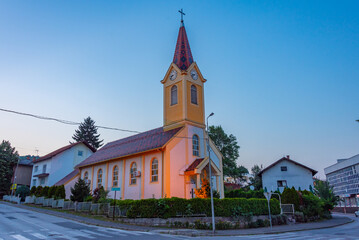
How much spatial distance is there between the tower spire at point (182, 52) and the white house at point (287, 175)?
87.4 ft

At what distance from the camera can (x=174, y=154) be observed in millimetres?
25047

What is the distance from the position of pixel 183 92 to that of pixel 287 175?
2888 centimetres

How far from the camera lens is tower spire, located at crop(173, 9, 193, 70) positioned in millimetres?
30147

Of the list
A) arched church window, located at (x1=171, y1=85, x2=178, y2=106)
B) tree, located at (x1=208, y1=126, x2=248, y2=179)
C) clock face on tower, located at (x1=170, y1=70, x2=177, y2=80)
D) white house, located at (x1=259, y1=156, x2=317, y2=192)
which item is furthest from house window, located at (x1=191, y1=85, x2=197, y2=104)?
white house, located at (x1=259, y1=156, x2=317, y2=192)

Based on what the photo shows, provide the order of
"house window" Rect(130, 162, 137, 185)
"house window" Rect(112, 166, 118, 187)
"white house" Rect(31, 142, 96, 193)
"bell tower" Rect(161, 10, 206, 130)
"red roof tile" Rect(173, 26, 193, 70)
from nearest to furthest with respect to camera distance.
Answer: "house window" Rect(130, 162, 137, 185) → "bell tower" Rect(161, 10, 206, 130) → "house window" Rect(112, 166, 118, 187) → "red roof tile" Rect(173, 26, 193, 70) → "white house" Rect(31, 142, 96, 193)

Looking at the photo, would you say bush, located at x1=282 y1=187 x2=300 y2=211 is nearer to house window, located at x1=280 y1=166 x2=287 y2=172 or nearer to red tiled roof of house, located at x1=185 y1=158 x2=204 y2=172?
red tiled roof of house, located at x1=185 y1=158 x2=204 y2=172

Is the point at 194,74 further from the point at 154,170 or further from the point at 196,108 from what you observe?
the point at 154,170

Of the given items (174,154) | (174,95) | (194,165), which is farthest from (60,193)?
(174,95)

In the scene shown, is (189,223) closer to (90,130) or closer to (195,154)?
(195,154)

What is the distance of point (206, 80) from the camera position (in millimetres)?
30531

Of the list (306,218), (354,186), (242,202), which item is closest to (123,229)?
(242,202)

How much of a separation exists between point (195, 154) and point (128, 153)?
282 inches

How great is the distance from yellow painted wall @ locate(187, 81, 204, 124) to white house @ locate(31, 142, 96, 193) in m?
28.9

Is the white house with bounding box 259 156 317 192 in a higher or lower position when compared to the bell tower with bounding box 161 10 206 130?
lower
